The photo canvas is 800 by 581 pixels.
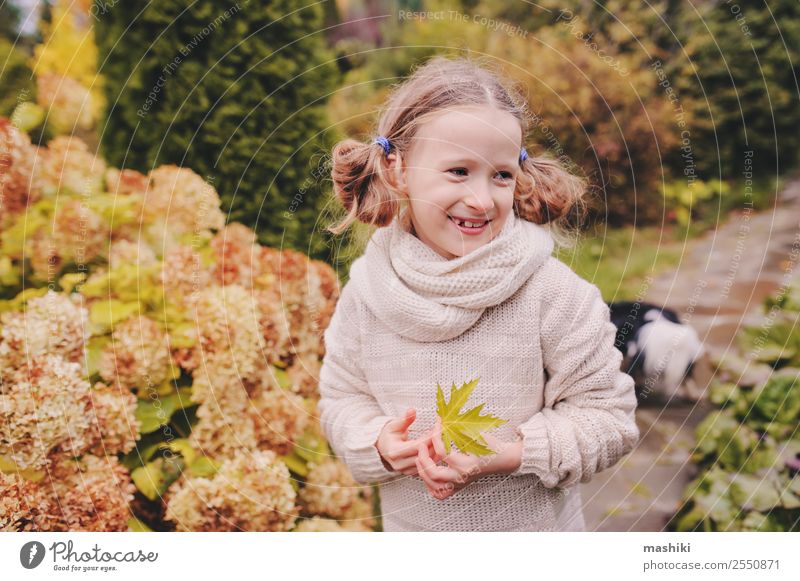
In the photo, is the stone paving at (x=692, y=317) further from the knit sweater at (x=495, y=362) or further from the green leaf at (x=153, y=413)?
the green leaf at (x=153, y=413)

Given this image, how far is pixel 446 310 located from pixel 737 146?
145 inches

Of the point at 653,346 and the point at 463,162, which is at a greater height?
the point at 463,162

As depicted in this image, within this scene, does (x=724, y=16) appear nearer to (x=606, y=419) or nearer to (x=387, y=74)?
(x=387, y=74)

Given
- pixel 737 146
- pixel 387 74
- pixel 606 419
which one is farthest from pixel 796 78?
pixel 606 419

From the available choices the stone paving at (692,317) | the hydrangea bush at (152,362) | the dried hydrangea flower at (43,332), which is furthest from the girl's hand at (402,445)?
the stone paving at (692,317)

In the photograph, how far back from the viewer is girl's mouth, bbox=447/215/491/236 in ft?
4.42

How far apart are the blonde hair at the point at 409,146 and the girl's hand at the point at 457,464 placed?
458 millimetres

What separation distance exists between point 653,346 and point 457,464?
1.15m

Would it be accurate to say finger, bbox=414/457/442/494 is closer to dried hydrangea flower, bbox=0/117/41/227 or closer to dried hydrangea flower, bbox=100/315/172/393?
dried hydrangea flower, bbox=100/315/172/393

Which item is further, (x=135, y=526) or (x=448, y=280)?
(x=135, y=526)

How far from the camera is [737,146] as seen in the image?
436cm

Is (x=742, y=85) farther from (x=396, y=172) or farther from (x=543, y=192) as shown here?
(x=396, y=172)

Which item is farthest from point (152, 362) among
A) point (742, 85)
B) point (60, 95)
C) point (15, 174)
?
point (742, 85)

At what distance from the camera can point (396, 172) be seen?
1.44 m
